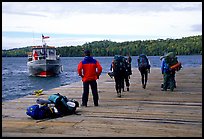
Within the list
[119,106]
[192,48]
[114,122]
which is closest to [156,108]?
[119,106]

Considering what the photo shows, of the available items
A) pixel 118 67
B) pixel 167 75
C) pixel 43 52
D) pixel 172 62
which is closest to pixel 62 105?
pixel 118 67

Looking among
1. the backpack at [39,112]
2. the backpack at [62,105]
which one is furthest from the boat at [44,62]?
the backpack at [39,112]

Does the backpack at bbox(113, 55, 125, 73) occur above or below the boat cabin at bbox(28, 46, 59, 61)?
above

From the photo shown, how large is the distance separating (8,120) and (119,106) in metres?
3.29

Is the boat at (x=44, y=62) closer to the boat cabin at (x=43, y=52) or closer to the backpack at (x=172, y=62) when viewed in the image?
the boat cabin at (x=43, y=52)

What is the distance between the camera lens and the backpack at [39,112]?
25.6 feet

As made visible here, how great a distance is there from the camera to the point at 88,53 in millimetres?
9281

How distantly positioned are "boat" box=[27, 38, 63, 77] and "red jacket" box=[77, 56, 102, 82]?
129 ft

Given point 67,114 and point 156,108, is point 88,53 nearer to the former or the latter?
point 67,114

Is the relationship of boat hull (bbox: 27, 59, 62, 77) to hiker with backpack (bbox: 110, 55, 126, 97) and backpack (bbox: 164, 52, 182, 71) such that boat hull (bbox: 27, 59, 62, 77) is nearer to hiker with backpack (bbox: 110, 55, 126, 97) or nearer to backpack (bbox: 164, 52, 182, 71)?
backpack (bbox: 164, 52, 182, 71)

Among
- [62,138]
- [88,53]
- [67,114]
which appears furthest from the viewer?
[88,53]

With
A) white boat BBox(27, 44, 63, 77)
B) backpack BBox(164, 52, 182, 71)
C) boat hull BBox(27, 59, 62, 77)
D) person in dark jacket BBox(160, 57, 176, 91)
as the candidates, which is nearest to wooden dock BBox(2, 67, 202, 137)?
backpack BBox(164, 52, 182, 71)

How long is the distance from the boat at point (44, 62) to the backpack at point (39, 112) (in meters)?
40.6

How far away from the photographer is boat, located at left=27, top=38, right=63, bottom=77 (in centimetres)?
4906
